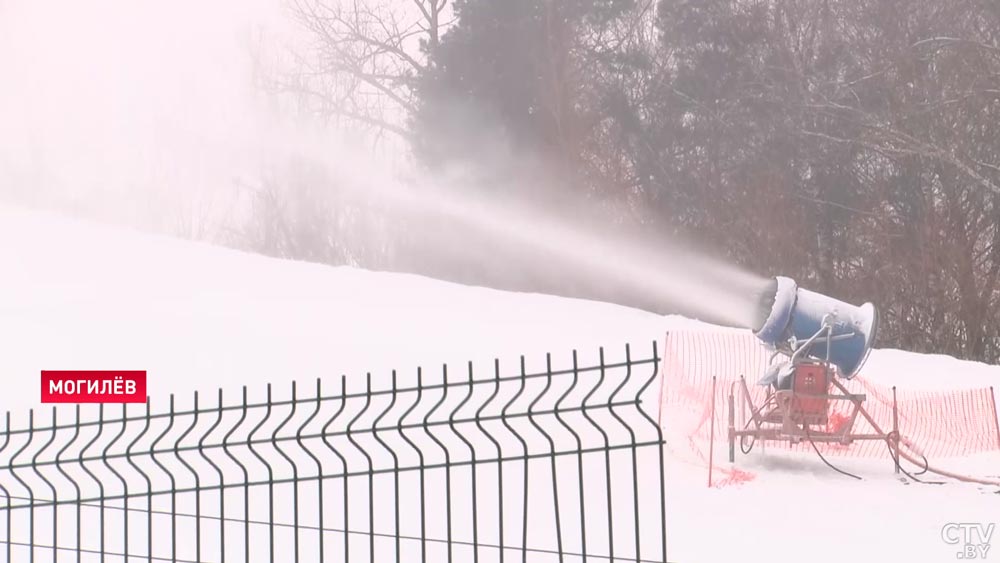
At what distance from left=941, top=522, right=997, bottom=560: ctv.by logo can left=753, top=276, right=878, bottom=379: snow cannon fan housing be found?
252cm

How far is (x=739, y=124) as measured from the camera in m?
31.9

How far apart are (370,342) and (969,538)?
898 centimetres

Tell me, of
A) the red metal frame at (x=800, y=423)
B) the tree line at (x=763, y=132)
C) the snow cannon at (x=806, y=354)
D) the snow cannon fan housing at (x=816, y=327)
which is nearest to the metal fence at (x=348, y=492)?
the red metal frame at (x=800, y=423)

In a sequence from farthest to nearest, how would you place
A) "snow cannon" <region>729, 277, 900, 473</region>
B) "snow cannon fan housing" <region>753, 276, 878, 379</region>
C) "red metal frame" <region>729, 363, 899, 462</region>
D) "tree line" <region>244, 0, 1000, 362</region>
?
"tree line" <region>244, 0, 1000, 362</region>
"snow cannon fan housing" <region>753, 276, 878, 379</region>
"snow cannon" <region>729, 277, 900, 473</region>
"red metal frame" <region>729, 363, 899, 462</region>

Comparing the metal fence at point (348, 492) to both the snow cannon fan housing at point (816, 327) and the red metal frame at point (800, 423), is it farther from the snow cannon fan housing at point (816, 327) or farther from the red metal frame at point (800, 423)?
the snow cannon fan housing at point (816, 327)

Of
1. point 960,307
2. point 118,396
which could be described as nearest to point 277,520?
point 118,396

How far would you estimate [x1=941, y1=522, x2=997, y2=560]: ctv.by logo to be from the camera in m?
10.8

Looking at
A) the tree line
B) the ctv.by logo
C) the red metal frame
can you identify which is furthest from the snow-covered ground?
the tree line

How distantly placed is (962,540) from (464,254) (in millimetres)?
23552

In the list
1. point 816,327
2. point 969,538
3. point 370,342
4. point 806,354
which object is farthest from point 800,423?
point 370,342

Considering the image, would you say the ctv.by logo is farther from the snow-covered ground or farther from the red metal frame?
the red metal frame

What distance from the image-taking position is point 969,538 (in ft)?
37.0

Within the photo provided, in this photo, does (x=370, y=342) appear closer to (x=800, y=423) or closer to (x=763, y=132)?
(x=800, y=423)

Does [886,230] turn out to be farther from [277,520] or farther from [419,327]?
[277,520]
